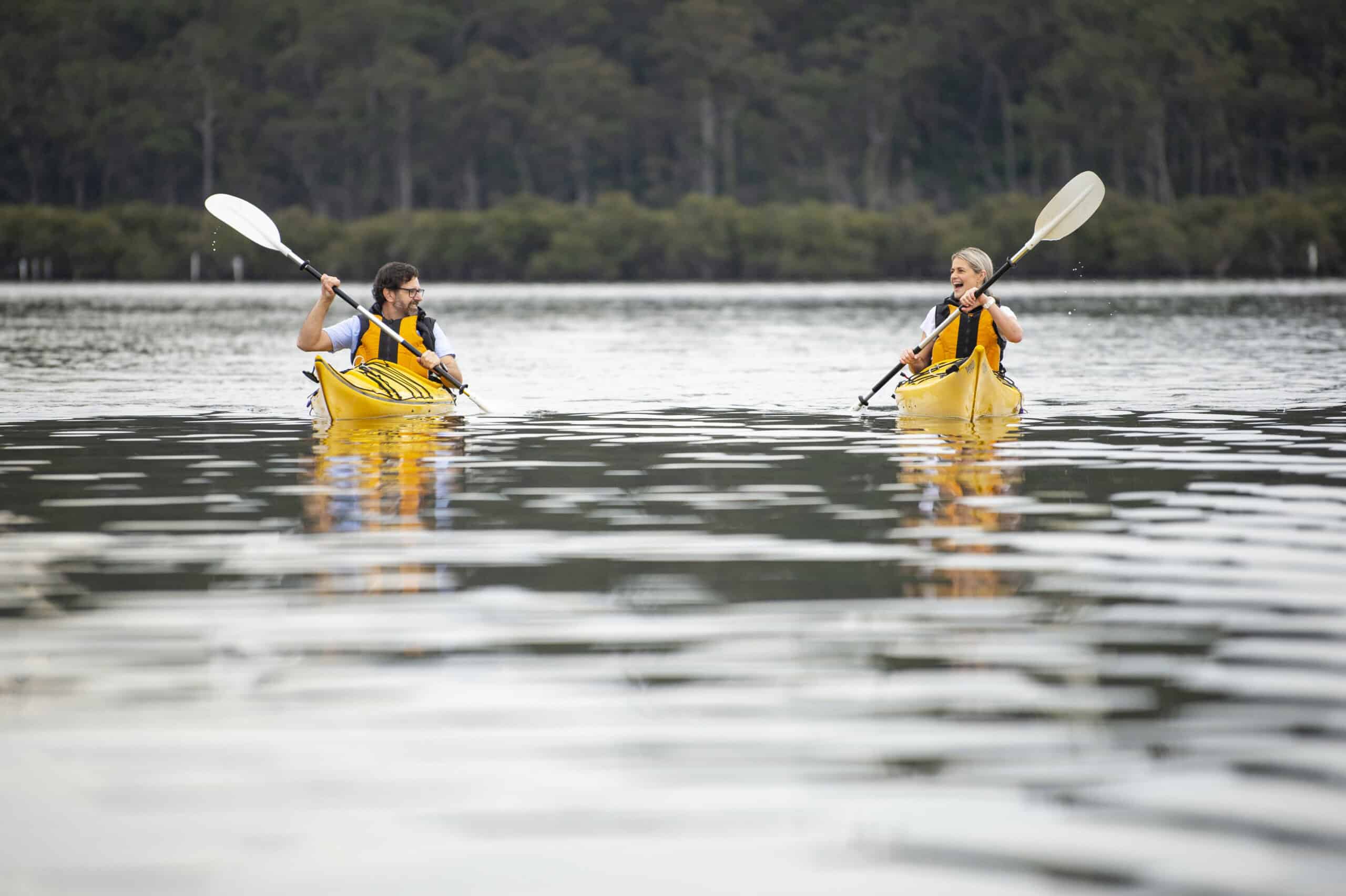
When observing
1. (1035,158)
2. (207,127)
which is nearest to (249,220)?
(1035,158)

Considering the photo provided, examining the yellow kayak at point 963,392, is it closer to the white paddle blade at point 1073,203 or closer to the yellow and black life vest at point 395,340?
the white paddle blade at point 1073,203

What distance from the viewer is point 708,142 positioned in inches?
3890

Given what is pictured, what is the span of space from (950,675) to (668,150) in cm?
9981

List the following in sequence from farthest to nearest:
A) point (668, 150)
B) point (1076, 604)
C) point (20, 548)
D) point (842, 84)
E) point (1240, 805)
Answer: point (668, 150)
point (842, 84)
point (20, 548)
point (1076, 604)
point (1240, 805)

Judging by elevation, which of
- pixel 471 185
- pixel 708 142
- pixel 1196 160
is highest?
pixel 708 142

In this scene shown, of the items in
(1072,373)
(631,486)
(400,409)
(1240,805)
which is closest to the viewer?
(1240,805)

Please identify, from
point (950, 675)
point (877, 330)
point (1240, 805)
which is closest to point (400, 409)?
point (950, 675)

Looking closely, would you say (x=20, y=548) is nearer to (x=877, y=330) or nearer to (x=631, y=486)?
(x=631, y=486)

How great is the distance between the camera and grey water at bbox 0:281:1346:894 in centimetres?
434

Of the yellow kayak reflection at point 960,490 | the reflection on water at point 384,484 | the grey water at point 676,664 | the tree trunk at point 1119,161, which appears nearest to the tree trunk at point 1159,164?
the tree trunk at point 1119,161

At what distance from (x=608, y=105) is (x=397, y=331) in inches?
3356

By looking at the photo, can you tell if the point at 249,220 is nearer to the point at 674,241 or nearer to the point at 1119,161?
the point at 674,241

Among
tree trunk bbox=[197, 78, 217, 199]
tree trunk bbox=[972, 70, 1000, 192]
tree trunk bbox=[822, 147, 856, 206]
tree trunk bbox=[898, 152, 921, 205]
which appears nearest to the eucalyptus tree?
tree trunk bbox=[822, 147, 856, 206]

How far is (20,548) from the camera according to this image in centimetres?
849
